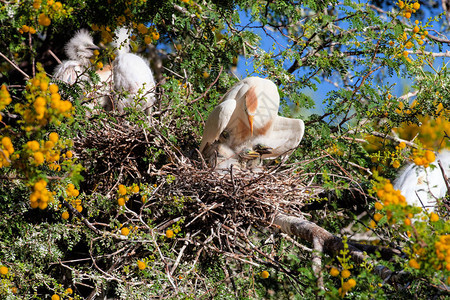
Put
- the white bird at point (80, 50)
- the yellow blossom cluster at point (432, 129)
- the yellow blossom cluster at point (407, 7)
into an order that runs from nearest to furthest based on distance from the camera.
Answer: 1. the yellow blossom cluster at point (432, 129)
2. the yellow blossom cluster at point (407, 7)
3. the white bird at point (80, 50)

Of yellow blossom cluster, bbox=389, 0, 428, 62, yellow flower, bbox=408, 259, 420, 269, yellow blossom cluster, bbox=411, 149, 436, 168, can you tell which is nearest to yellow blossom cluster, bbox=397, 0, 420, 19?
yellow blossom cluster, bbox=389, 0, 428, 62

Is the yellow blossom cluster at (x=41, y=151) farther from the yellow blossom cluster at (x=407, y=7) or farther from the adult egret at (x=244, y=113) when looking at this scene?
the yellow blossom cluster at (x=407, y=7)

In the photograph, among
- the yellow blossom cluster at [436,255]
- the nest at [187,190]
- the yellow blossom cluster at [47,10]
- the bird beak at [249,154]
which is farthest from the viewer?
the bird beak at [249,154]

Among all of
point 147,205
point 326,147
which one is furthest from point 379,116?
point 147,205

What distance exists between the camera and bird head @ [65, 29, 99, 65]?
4.09 meters

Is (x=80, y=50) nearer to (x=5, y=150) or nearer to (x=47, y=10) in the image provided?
(x=47, y=10)

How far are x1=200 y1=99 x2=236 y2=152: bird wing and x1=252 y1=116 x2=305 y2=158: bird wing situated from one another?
0.93 ft

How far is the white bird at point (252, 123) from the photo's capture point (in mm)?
2990

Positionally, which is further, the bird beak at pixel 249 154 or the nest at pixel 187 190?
the bird beak at pixel 249 154

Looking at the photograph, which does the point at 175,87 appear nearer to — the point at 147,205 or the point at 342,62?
the point at 147,205

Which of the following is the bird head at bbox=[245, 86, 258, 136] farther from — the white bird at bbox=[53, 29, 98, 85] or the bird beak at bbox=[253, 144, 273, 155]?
the white bird at bbox=[53, 29, 98, 85]

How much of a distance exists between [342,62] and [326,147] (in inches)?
31.8

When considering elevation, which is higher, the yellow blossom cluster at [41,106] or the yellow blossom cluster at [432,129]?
the yellow blossom cluster at [432,129]

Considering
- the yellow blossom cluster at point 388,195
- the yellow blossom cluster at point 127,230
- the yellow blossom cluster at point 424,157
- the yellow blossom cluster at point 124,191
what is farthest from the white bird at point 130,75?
the yellow blossom cluster at point 388,195
